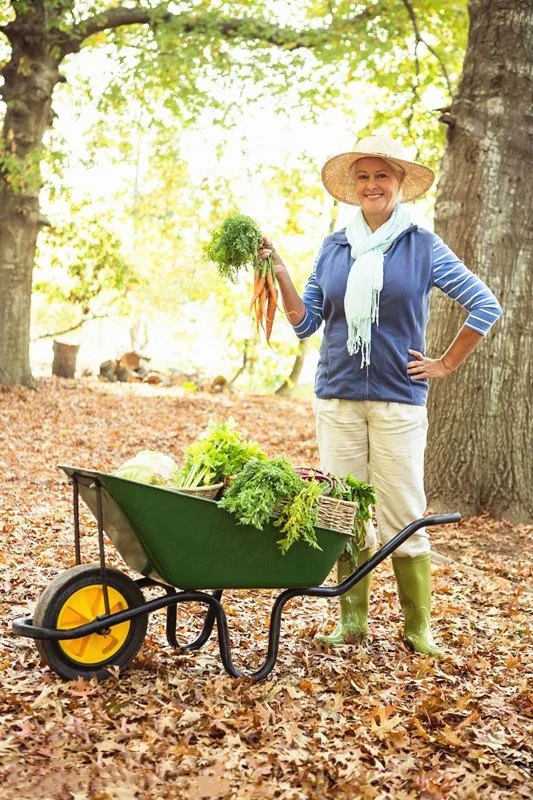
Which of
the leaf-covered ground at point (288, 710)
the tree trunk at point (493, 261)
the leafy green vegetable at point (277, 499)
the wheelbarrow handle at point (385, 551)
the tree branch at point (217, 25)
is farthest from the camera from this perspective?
the tree branch at point (217, 25)

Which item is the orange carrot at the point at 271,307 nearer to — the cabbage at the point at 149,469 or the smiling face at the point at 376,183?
the smiling face at the point at 376,183

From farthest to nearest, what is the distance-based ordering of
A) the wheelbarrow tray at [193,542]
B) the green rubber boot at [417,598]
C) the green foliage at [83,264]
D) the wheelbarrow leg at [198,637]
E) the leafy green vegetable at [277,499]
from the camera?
the green foliage at [83,264] → the green rubber boot at [417,598] → the wheelbarrow leg at [198,637] → the leafy green vegetable at [277,499] → the wheelbarrow tray at [193,542]

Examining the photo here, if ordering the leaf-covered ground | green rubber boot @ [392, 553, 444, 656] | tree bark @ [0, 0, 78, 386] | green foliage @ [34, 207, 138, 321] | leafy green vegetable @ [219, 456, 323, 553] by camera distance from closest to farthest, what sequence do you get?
the leaf-covered ground → leafy green vegetable @ [219, 456, 323, 553] → green rubber boot @ [392, 553, 444, 656] → tree bark @ [0, 0, 78, 386] → green foliage @ [34, 207, 138, 321]

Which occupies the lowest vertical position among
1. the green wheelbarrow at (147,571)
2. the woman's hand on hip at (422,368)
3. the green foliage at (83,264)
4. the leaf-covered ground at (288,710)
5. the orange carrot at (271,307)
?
the leaf-covered ground at (288,710)

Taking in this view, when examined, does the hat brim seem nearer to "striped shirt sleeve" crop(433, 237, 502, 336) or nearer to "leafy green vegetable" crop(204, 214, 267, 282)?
"striped shirt sleeve" crop(433, 237, 502, 336)

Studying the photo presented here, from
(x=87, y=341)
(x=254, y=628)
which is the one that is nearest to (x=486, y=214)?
(x=254, y=628)

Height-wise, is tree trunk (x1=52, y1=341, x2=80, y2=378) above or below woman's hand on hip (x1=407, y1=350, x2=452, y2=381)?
below

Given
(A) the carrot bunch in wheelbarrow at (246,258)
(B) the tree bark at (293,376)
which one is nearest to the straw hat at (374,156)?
(A) the carrot bunch in wheelbarrow at (246,258)

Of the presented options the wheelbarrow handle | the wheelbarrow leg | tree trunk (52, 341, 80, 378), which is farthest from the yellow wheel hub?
tree trunk (52, 341, 80, 378)

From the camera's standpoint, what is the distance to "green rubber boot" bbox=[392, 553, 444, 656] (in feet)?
13.9

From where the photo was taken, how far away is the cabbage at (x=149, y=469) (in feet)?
12.1

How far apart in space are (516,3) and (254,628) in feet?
16.7

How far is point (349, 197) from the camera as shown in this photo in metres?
4.51

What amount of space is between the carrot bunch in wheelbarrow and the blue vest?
32cm
